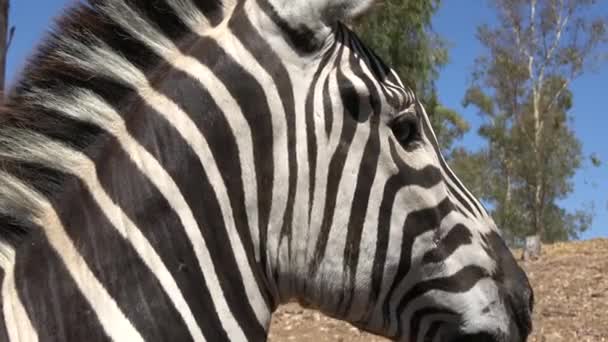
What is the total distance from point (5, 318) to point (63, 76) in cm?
54

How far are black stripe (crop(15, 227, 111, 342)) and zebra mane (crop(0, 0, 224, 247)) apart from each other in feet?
0.24

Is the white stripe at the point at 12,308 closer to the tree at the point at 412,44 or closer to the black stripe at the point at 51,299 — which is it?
the black stripe at the point at 51,299

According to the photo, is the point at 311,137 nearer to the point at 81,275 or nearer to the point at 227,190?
the point at 227,190

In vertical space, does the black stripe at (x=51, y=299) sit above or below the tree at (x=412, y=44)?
below

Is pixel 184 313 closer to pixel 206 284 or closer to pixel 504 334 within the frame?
pixel 206 284

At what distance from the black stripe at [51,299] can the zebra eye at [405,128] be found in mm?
837

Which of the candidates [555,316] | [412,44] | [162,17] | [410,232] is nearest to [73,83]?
[162,17]

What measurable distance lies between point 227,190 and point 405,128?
0.49 meters

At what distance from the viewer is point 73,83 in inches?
65.1

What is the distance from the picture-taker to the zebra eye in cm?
184

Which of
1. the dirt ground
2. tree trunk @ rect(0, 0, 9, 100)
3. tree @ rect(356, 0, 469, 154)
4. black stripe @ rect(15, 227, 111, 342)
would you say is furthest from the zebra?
tree @ rect(356, 0, 469, 154)

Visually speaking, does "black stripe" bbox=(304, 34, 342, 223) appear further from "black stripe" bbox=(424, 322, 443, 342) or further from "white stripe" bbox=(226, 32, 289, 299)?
"black stripe" bbox=(424, 322, 443, 342)

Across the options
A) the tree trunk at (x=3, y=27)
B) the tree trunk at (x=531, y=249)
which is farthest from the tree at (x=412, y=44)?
the tree trunk at (x=3, y=27)

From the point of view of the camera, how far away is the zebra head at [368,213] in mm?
1738
